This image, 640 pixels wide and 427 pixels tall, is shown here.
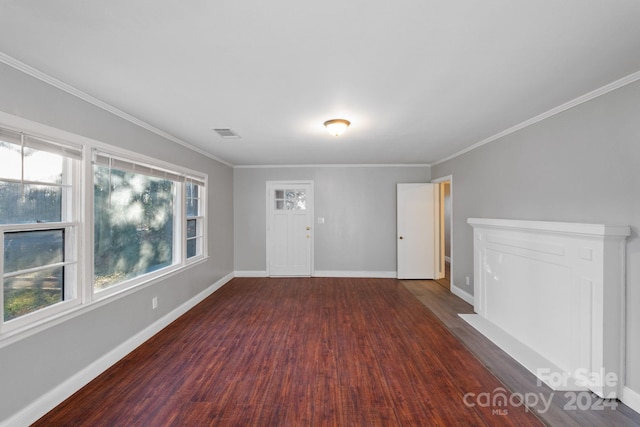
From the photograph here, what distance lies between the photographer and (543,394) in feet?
6.84

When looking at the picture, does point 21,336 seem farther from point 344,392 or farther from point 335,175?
point 335,175

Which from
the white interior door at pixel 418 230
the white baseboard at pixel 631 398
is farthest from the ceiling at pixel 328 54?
the white interior door at pixel 418 230

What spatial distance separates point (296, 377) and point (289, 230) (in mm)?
3608

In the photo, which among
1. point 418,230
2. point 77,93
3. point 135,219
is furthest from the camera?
point 418,230

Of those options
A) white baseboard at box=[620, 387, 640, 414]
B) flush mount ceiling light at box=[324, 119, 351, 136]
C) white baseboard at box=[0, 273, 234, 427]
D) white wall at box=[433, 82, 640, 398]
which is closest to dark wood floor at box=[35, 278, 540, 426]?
white baseboard at box=[0, 273, 234, 427]


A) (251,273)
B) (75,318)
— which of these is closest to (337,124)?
(75,318)

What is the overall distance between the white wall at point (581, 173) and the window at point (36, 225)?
427 cm

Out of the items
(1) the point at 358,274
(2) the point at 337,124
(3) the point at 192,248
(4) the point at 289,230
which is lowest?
(1) the point at 358,274

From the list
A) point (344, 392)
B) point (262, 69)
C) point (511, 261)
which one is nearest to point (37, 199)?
point (262, 69)

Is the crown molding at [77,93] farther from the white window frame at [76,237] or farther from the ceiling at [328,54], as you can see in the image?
the white window frame at [76,237]

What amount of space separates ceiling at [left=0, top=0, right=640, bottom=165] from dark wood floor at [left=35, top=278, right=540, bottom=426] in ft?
7.88

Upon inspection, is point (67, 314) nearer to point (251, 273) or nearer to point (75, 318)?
point (75, 318)

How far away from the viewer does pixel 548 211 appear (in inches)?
105

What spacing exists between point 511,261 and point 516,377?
3.87 feet
